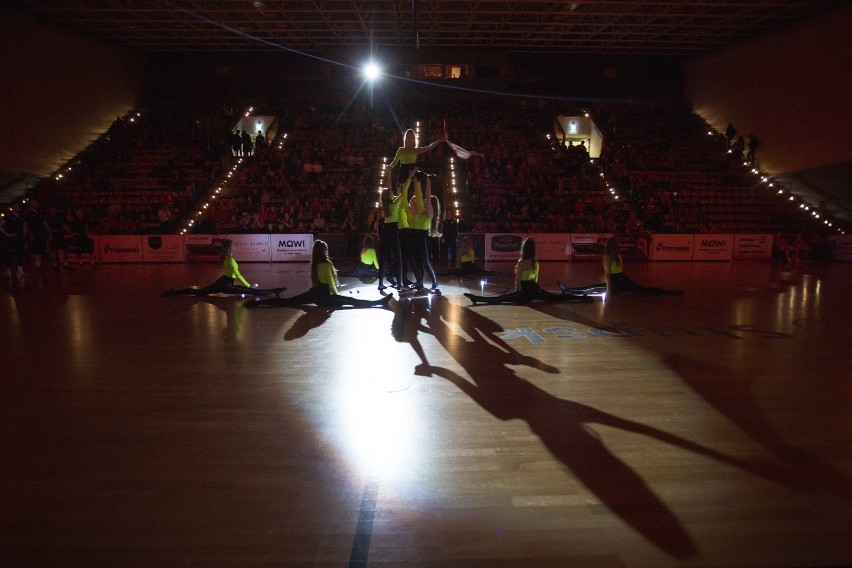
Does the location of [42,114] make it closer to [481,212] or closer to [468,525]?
[481,212]

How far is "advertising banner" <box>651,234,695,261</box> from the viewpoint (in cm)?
1750

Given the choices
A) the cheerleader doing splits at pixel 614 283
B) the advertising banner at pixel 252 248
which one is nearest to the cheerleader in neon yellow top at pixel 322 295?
the cheerleader doing splits at pixel 614 283

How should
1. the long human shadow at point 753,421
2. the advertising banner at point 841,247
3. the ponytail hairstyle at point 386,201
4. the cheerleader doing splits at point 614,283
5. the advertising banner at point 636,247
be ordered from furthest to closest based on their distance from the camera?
the advertising banner at point 636,247
the advertising banner at point 841,247
the ponytail hairstyle at point 386,201
the cheerleader doing splits at point 614,283
the long human shadow at point 753,421

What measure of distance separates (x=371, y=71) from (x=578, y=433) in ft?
87.6

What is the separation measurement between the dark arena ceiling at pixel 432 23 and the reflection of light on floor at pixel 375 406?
1560cm

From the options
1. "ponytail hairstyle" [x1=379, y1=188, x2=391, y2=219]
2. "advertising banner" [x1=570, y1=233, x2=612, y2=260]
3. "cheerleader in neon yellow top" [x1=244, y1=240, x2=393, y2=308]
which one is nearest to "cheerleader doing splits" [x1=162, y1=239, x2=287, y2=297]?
"cheerleader in neon yellow top" [x1=244, y1=240, x2=393, y2=308]

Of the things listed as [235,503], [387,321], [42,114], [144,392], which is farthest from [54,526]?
[42,114]

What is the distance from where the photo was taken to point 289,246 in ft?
57.1

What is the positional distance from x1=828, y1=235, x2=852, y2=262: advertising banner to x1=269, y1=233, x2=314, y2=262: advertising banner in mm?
17254

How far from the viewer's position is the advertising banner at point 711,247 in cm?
1748

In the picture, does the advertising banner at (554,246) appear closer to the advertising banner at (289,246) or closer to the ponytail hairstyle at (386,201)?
the advertising banner at (289,246)

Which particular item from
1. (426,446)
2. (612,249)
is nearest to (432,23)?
(612,249)

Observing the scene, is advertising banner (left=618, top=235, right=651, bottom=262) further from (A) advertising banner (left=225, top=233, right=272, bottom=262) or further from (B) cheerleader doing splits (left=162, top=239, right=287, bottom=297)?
(B) cheerleader doing splits (left=162, top=239, right=287, bottom=297)

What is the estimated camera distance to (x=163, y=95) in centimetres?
2777
